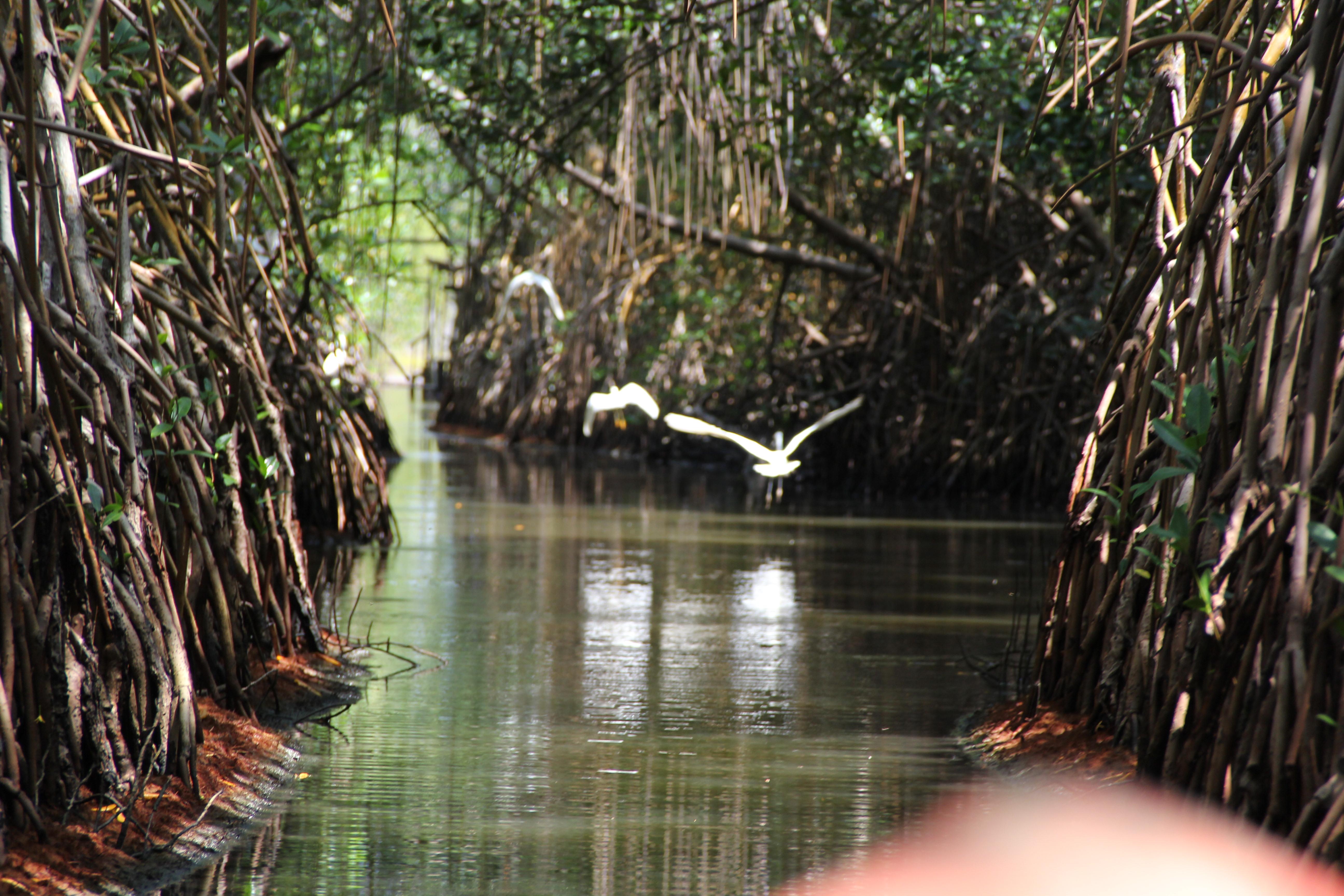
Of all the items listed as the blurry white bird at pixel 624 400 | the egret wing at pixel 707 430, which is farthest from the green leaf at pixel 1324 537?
the blurry white bird at pixel 624 400

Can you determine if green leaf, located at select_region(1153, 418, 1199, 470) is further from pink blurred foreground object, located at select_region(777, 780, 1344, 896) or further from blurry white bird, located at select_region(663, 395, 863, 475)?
blurry white bird, located at select_region(663, 395, 863, 475)

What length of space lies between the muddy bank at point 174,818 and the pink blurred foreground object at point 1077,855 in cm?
117

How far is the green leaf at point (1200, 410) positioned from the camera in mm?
2842

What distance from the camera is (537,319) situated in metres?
20.1

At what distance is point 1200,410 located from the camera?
2850 millimetres

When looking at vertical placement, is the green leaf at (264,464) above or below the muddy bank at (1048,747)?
above

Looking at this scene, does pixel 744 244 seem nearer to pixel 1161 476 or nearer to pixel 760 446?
pixel 760 446

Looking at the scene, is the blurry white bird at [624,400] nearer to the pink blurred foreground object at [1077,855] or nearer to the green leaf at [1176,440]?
the pink blurred foreground object at [1077,855]

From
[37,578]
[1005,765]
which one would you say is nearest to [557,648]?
[1005,765]

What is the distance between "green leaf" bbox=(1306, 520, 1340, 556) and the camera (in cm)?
232

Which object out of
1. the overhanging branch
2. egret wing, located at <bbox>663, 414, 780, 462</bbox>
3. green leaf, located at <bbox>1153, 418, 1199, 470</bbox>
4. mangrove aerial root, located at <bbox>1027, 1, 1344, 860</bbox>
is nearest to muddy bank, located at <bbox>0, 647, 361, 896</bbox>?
mangrove aerial root, located at <bbox>1027, 1, 1344, 860</bbox>

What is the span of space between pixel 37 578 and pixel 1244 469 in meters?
2.20

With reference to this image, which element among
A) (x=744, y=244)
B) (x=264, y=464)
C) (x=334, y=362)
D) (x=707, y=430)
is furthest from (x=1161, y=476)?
(x=744, y=244)

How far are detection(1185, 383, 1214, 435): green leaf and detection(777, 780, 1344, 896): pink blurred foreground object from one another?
0.70m
